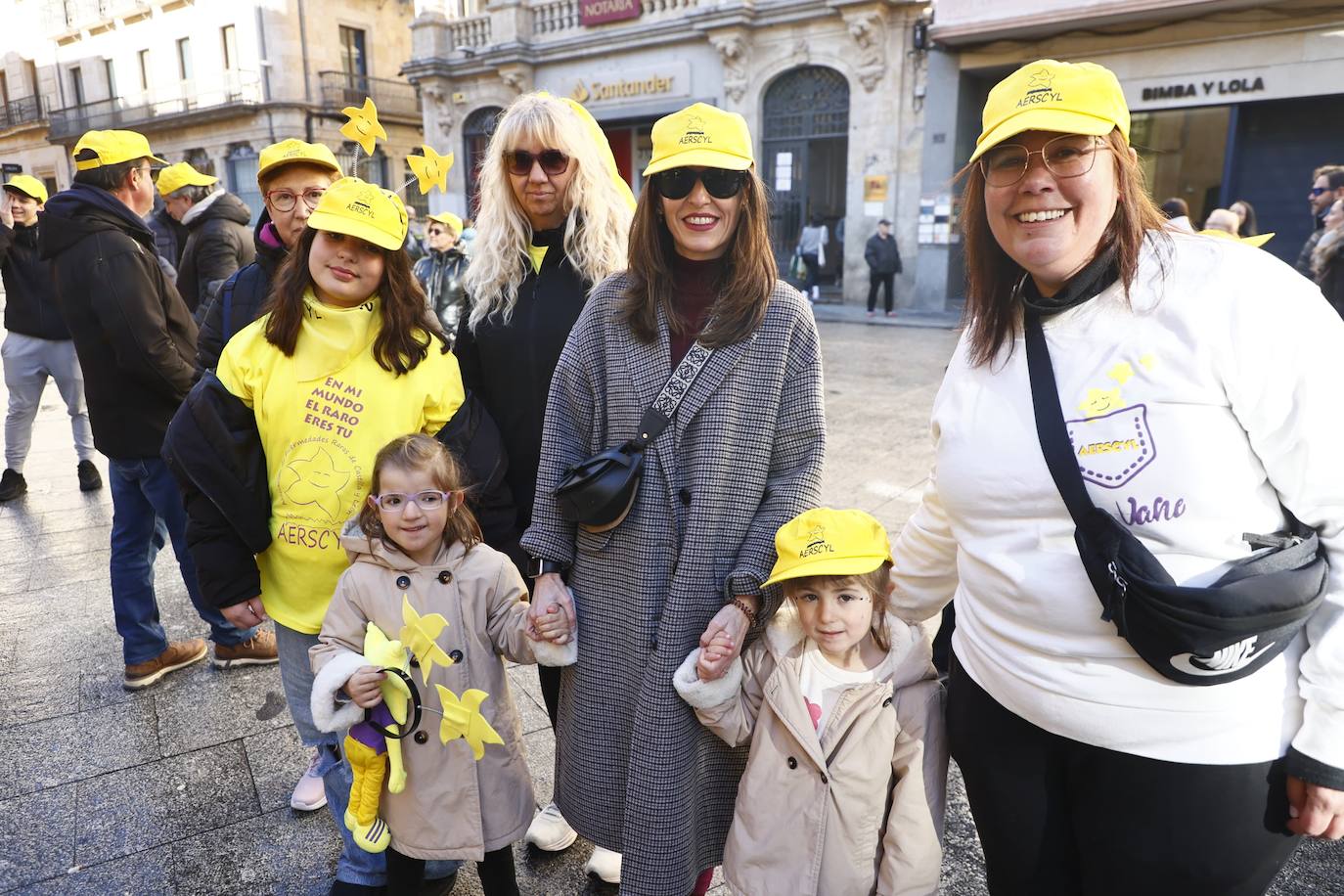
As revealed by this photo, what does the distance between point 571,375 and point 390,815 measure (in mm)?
1176

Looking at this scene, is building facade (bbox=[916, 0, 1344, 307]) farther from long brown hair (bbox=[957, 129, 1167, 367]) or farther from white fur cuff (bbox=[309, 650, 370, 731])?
white fur cuff (bbox=[309, 650, 370, 731])

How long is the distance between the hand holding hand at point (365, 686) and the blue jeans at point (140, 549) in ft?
5.93

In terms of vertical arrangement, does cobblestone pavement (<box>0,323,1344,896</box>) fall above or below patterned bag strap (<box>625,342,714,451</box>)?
below

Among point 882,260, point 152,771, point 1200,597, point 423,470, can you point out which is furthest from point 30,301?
point 882,260

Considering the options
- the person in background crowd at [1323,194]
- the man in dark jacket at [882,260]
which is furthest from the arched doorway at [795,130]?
the person in background crowd at [1323,194]

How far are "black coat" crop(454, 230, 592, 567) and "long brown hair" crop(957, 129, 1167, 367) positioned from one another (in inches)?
44.1

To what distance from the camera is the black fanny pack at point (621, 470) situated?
1912 millimetres

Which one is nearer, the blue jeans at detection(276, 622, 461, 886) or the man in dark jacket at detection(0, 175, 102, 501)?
the blue jeans at detection(276, 622, 461, 886)

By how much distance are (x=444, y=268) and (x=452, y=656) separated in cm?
467

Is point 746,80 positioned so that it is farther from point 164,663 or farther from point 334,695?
point 334,695

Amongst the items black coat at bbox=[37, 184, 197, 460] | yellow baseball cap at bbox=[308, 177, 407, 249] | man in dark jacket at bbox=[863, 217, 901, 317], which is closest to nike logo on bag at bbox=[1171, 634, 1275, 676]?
yellow baseball cap at bbox=[308, 177, 407, 249]

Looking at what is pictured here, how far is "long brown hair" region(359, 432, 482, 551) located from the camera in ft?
6.93

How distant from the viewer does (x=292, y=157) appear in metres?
2.83

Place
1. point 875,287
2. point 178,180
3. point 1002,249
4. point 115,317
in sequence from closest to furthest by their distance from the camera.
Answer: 1. point 1002,249
2. point 115,317
3. point 178,180
4. point 875,287
